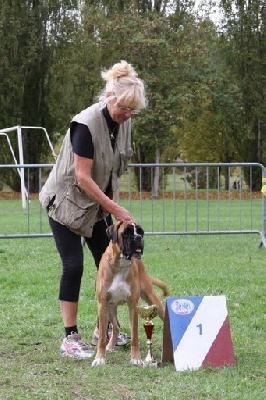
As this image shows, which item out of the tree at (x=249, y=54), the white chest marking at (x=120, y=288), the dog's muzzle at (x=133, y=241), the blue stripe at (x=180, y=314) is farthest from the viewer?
the tree at (x=249, y=54)

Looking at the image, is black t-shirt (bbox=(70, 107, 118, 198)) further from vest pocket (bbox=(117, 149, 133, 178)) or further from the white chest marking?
the white chest marking

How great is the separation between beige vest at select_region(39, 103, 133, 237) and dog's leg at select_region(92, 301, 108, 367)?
526mm

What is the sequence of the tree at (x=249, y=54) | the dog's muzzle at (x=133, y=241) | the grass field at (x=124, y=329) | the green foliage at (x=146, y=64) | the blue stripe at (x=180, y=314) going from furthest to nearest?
the tree at (x=249, y=54)
the green foliage at (x=146, y=64)
the blue stripe at (x=180, y=314)
the dog's muzzle at (x=133, y=241)
the grass field at (x=124, y=329)

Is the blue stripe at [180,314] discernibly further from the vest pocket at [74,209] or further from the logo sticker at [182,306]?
the vest pocket at [74,209]

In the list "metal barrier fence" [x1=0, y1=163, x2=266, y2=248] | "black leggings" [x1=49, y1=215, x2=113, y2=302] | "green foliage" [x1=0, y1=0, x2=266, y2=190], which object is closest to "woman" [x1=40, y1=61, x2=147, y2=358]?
"black leggings" [x1=49, y1=215, x2=113, y2=302]

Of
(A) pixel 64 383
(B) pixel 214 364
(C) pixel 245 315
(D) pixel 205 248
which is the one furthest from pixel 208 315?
(D) pixel 205 248

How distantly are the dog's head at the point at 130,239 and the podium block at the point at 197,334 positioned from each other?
1.35 ft

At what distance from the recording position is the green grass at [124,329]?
13.9 feet

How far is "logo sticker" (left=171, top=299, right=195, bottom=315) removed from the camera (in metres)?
4.88

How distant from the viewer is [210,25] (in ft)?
118

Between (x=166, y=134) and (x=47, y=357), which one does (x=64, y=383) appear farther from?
(x=166, y=134)

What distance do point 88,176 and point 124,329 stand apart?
5.24 feet

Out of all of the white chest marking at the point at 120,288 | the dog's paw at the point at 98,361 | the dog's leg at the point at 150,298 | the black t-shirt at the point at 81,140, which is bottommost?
the dog's paw at the point at 98,361

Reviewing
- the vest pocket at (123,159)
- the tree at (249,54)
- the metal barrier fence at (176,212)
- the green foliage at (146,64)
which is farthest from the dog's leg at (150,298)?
the tree at (249,54)
